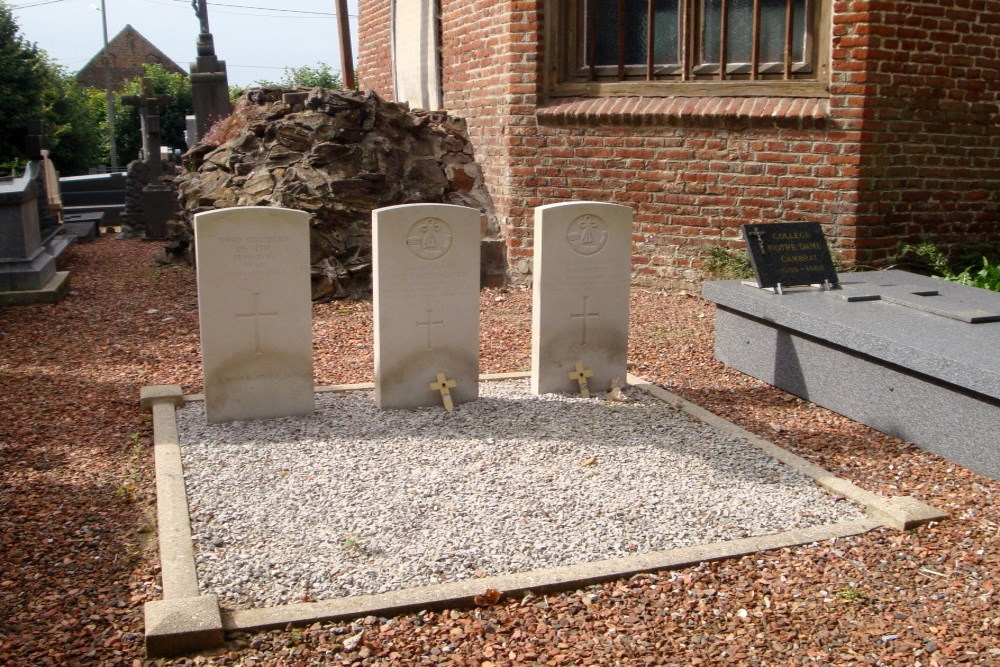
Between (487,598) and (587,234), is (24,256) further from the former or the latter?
(487,598)

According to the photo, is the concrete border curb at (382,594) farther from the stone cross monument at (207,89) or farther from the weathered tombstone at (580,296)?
the stone cross monument at (207,89)

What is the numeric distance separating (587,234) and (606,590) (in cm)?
283

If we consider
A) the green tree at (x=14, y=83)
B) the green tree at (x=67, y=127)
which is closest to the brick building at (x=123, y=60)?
the green tree at (x=67, y=127)

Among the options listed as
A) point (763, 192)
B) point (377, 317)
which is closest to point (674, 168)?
point (763, 192)

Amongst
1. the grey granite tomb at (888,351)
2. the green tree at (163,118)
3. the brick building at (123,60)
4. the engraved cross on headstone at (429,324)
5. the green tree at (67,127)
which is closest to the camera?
the grey granite tomb at (888,351)

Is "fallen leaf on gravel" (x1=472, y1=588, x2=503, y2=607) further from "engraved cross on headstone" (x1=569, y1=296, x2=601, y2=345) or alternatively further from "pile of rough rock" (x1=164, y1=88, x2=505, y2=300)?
"pile of rough rock" (x1=164, y1=88, x2=505, y2=300)

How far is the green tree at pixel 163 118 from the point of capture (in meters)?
36.7

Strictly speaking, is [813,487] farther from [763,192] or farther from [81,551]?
[763,192]

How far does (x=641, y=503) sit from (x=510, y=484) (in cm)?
65

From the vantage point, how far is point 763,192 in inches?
353

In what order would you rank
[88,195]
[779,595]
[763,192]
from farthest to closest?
[88,195] → [763,192] → [779,595]

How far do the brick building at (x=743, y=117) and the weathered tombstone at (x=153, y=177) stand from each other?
278 inches

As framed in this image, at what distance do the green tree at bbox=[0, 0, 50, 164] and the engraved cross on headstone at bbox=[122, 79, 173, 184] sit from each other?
217 inches

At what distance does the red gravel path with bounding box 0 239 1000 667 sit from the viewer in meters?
3.38
